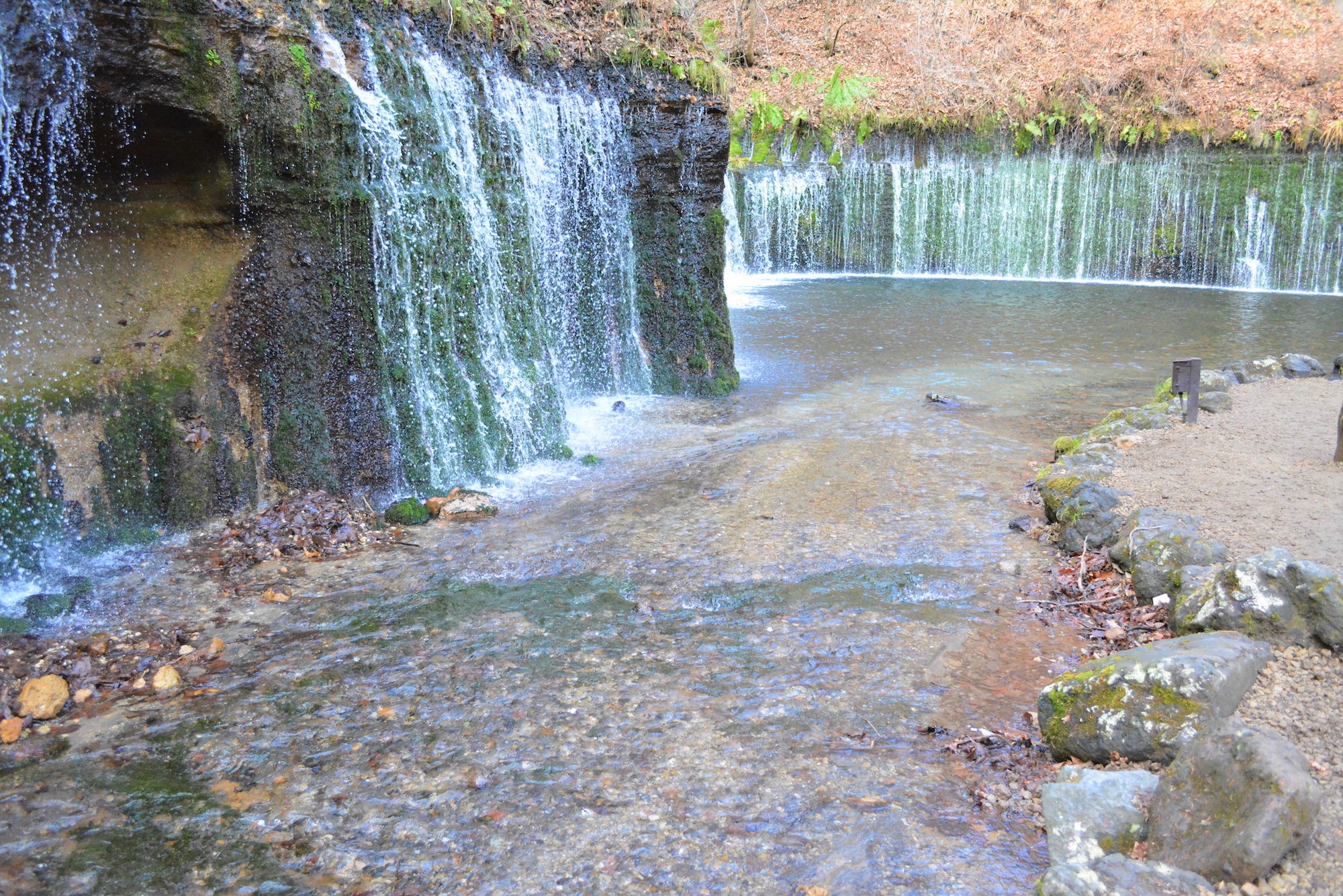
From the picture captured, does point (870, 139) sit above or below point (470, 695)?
above

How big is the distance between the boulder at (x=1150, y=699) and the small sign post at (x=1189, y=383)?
4702mm

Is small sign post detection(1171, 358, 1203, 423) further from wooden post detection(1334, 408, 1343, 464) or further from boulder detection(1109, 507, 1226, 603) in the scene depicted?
boulder detection(1109, 507, 1226, 603)

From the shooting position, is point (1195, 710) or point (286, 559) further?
point (286, 559)

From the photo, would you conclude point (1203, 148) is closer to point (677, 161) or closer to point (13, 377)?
point (677, 161)

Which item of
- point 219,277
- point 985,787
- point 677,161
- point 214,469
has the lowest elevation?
point 985,787

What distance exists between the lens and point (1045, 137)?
21.2 m

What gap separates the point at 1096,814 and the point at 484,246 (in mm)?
6363

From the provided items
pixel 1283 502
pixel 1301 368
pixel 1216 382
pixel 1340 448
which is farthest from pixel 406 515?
pixel 1301 368

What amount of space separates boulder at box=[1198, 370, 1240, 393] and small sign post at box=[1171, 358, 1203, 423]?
1.20 meters

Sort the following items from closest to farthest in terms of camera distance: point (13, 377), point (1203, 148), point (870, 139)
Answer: point (13, 377), point (1203, 148), point (870, 139)

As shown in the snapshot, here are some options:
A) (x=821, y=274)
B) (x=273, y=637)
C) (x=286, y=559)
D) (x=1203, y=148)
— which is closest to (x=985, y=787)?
(x=273, y=637)

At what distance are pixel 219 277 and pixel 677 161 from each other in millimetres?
5404

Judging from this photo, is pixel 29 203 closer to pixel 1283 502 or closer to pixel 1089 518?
pixel 1089 518

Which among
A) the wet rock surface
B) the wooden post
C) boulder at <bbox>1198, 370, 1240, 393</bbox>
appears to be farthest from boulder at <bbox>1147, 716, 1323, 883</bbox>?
boulder at <bbox>1198, 370, 1240, 393</bbox>
